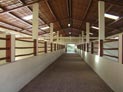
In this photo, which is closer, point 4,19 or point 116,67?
point 116,67

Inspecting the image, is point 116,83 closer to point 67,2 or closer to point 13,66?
point 13,66

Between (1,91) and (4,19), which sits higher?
(4,19)

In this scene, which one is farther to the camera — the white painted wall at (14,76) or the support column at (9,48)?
the support column at (9,48)

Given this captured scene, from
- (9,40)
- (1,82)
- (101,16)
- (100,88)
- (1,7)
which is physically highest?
(1,7)

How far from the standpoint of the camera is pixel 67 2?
1091cm

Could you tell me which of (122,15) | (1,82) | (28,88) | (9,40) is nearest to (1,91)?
(1,82)

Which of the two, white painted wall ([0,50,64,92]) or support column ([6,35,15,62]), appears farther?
support column ([6,35,15,62])

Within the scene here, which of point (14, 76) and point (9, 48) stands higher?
point (9, 48)

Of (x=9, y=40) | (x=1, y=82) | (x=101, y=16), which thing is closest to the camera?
(x=1, y=82)

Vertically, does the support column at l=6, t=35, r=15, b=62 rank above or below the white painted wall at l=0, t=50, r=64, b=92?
above

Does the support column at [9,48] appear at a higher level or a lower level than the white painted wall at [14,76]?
higher

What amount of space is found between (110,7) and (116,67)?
6128 mm

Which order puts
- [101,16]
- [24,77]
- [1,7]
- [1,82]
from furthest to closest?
1. [1,7]
2. [101,16]
3. [24,77]
4. [1,82]

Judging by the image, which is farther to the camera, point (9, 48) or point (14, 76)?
point (14, 76)
